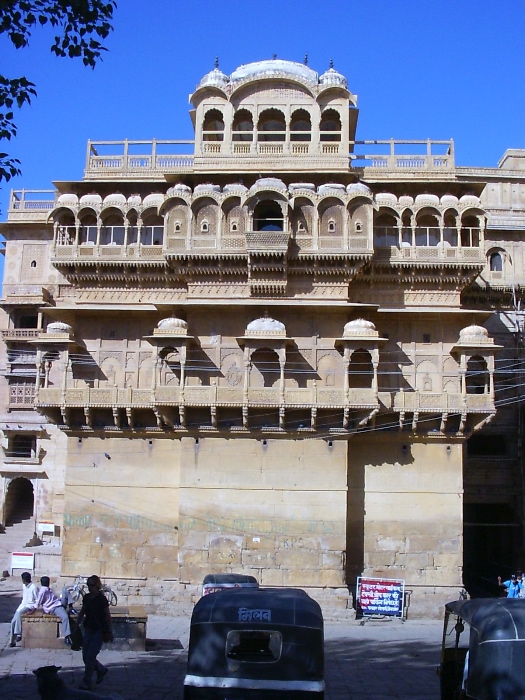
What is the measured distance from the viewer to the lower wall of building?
2311cm

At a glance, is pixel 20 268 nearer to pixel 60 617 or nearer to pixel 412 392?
pixel 412 392

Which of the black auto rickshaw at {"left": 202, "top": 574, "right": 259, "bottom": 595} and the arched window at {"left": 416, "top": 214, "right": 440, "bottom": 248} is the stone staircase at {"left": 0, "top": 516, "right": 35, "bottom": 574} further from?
the arched window at {"left": 416, "top": 214, "right": 440, "bottom": 248}

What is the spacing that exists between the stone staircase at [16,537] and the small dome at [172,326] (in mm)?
12668

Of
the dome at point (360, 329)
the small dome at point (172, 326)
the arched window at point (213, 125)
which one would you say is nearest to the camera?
the dome at point (360, 329)

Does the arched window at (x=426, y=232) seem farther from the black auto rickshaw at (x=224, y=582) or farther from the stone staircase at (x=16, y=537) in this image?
the stone staircase at (x=16, y=537)

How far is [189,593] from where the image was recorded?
22.9 meters

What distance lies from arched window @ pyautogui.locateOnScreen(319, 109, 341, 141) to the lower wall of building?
10543 mm

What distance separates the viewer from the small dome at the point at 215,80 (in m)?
26.9

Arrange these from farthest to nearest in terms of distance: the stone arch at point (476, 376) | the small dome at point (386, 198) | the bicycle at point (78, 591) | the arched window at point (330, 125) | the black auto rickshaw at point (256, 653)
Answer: the arched window at point (330, 125), the small dome at point (386, 198), the stone arch at point (476, 376), the bicycle at point (78, 591), the black auto rickshaw at point (256, 653)

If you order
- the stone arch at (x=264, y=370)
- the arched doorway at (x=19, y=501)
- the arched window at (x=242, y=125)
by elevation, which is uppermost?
the arched window at (x=242, y=125)

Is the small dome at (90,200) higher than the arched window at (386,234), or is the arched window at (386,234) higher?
the small dome at (90,200)

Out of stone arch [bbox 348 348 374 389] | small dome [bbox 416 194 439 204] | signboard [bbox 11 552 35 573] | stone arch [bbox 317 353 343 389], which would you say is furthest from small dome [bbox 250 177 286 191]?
signboard [bbox 11 552 35 573]

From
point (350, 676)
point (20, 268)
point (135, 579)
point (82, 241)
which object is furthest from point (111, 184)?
point (350, 676)

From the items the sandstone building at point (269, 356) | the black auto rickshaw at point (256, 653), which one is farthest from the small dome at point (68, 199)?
the black auto rickshaw at point (256, 653)
